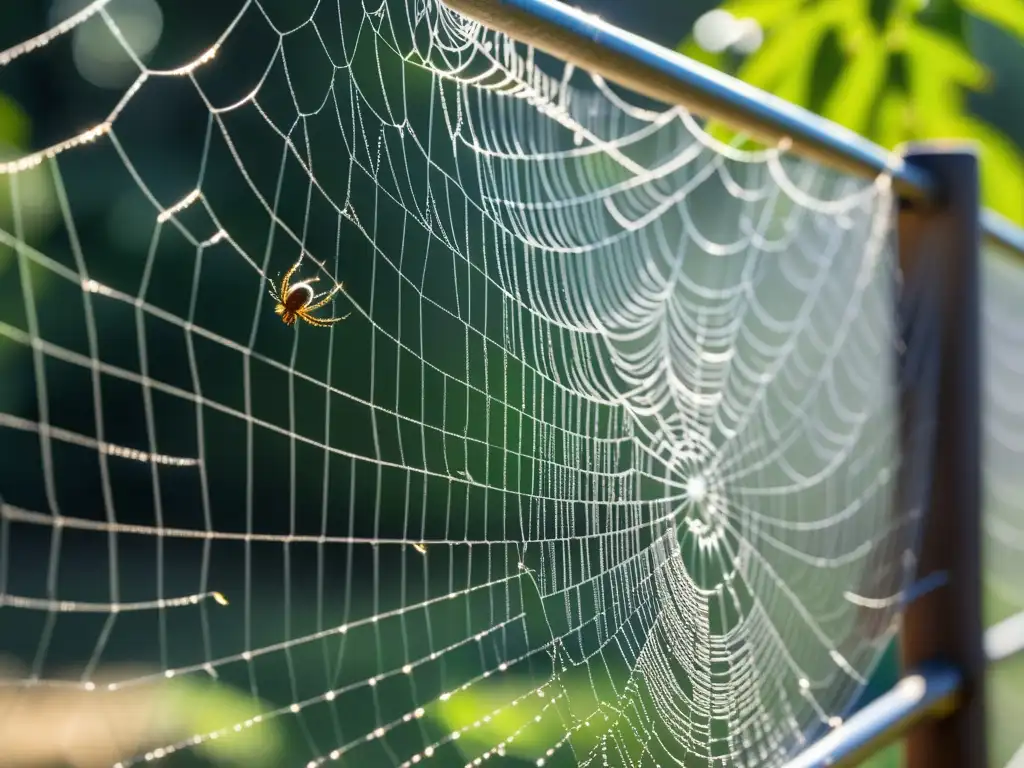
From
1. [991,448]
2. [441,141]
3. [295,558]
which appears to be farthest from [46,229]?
[991,448]

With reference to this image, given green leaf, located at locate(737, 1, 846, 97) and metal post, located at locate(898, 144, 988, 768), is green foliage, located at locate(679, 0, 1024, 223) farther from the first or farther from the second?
metal post, located at locate(898, 144, 988, 768)

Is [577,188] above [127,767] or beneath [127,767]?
above

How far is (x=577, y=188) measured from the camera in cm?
434

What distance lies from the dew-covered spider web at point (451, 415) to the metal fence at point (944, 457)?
0.03 m

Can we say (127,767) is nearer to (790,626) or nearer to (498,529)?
(790,626)

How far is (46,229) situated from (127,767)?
6.02m

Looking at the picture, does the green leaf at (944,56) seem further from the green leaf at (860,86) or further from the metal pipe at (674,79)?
the metal pipe at (674,79)

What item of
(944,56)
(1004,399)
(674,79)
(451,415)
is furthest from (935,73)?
(451,415)

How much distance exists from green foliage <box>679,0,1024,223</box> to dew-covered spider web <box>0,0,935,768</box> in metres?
0.10

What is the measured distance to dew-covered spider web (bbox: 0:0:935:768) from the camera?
1.08 meters

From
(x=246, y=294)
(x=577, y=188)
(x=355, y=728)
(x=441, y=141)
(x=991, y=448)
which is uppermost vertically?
(x=246, y=294)

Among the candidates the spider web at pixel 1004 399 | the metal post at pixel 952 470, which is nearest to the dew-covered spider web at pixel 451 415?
A: the metal post at pixel 952 470

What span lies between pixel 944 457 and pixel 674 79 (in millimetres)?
544

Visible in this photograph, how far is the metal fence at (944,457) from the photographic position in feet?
2.77
